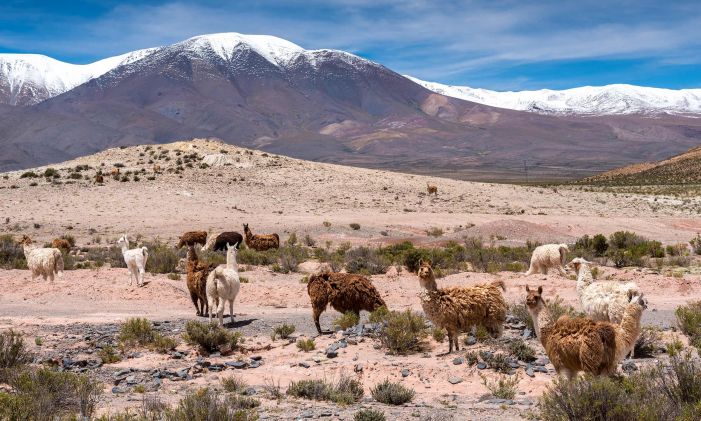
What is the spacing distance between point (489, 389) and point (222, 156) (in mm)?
48997

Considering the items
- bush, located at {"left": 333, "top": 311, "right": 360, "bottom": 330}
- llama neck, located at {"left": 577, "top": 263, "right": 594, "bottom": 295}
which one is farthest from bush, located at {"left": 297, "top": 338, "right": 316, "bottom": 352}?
llama neck, located at {"left": 577, "top": 263, "right": 594, "bottom": 295}

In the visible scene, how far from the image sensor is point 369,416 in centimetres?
717

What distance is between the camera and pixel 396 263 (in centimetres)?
2181

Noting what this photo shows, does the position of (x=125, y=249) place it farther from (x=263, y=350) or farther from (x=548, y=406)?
(x=548, y=406)

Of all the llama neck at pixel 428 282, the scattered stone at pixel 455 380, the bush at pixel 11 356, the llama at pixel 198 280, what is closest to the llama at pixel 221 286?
the llama at pixel 198 280

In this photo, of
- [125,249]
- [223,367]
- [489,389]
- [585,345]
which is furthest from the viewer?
[125,249]

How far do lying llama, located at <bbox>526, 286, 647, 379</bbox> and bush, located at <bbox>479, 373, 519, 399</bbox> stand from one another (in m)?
0.96

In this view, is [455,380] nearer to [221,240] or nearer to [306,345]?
[306,345]

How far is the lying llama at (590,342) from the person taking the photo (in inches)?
292

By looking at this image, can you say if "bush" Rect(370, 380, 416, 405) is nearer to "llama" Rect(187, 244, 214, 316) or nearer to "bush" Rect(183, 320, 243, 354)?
"bush" Rect(183, 320, 243, 354)

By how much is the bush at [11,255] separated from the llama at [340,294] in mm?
12846

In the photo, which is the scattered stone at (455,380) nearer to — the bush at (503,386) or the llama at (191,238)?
the bush at (503,386)

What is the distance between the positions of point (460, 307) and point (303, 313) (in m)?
5.77

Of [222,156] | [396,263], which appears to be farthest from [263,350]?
[222,156]
